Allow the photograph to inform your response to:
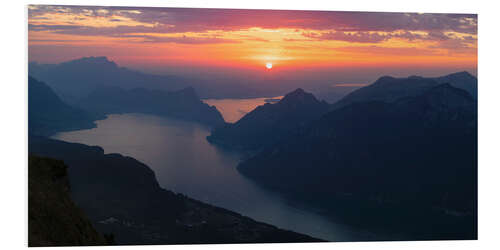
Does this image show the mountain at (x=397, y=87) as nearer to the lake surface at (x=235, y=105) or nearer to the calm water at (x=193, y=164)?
the lake surface at (x=235, y=105)

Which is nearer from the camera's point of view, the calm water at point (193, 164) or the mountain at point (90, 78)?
the mountain at point (90, 78)

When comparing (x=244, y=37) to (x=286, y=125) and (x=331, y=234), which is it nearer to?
(x=286, y=125)

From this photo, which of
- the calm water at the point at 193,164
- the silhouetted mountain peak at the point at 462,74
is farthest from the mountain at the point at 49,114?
the silhouetted mountain peak at the point at 462,74

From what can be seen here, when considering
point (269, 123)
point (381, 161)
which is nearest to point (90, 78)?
point (269, 123)

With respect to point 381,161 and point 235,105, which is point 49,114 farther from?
point 381,161

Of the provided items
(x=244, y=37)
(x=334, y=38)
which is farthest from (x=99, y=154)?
(x=334, y=38)

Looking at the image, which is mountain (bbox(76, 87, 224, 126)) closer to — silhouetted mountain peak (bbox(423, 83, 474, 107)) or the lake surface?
the lake surface

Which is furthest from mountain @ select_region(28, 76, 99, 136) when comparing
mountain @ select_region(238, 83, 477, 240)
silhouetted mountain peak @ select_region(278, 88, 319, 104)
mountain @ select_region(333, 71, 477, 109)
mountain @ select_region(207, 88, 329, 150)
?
mountain @ select_region(333, 71, 477, 109)
